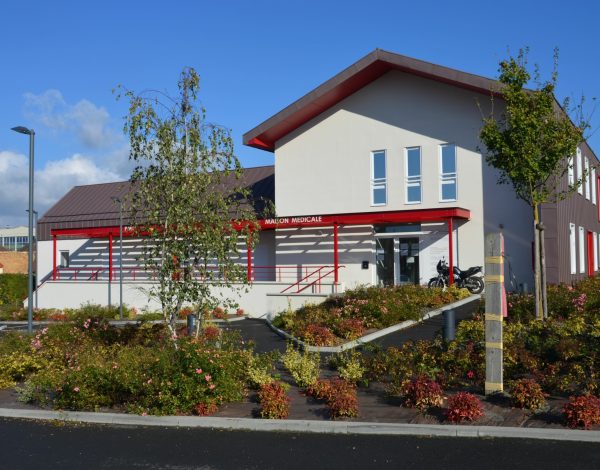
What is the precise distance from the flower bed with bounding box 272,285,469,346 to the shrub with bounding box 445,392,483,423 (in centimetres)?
693

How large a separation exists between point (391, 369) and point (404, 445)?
3.16 meters

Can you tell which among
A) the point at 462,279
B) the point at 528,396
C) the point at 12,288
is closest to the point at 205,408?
the point at 528,396

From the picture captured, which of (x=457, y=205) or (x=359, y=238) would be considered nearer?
(x=457, y=205)

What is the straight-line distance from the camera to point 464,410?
8.76 meters

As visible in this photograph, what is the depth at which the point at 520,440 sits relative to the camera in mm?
8117

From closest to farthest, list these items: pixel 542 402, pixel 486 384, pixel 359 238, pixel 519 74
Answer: pixel 542 402
pixel 486 384
pixel 519 74
pixel 359 238

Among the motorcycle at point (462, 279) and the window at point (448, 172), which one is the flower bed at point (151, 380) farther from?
the window at point (448, 172)

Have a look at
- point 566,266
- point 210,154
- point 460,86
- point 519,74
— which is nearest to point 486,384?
point 210,154

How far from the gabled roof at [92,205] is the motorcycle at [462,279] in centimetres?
1019

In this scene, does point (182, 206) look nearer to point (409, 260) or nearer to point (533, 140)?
point (533, 140)

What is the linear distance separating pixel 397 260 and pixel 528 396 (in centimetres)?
1665

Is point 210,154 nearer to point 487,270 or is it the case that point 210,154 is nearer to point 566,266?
point 487,270

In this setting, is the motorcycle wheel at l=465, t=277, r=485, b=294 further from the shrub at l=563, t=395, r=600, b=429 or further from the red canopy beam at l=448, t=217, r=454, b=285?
the shrub at l=563, t=395, r=600, b=429

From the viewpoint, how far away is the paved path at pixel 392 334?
15.7 metres
